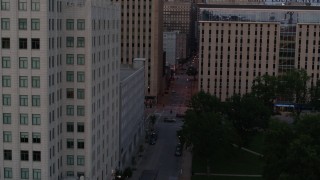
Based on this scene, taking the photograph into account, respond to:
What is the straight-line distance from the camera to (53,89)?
78.2 meters

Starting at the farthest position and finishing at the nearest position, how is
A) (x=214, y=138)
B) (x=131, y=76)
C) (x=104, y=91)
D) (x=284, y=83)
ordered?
(x=284, y=83), (x=131, y=76), (x=214, y=138), (x=104, y=91)

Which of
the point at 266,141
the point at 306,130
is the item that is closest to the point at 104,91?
the point at 266,141

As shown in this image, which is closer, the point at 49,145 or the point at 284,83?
the point at 49,145

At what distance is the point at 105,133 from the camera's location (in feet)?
310

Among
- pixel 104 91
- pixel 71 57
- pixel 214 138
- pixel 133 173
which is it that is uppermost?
pixel 71 57

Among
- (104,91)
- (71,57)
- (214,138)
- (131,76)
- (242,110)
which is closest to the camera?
(71,57)

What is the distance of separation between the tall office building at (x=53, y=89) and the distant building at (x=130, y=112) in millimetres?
16577

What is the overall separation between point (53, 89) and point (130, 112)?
43.9 metres

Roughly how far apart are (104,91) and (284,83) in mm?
93225
